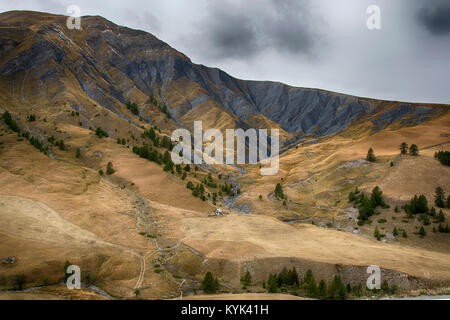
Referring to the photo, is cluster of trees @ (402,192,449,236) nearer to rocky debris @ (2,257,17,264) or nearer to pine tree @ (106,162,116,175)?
rocky debris @ (2,257,17,264)

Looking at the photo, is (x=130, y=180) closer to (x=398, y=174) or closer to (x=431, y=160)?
(x=398, y=174)

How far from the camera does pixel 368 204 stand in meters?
70.7

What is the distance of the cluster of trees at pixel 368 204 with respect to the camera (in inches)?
2726

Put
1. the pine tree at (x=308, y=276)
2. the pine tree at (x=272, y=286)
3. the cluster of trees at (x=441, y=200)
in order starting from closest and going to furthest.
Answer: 1. the pine tree at (x=272, y=286)
2. the pine tree at (x=308, y=276)
3. the cluster of trees at (x=441, y=200)

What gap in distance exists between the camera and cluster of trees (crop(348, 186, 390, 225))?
227 ft

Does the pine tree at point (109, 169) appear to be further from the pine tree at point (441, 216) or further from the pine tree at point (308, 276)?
the pine tree at point (441, 216)

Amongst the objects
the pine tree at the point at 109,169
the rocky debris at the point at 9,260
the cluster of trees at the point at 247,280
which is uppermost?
the pine tree at the point at 109,169

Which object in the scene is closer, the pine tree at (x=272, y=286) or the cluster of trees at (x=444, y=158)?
the pine tree at (x=272, y=286)

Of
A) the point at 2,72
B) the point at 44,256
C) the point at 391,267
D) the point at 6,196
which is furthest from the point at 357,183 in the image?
the point at 2,72

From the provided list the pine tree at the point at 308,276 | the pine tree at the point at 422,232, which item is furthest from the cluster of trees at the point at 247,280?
the pine tree at the point at 422,232

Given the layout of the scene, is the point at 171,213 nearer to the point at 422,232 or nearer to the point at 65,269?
the point at 65,269

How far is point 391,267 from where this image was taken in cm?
4000

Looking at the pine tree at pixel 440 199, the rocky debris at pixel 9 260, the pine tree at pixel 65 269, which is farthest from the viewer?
the pine tree at pixel 440 199

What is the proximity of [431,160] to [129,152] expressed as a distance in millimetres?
97589
